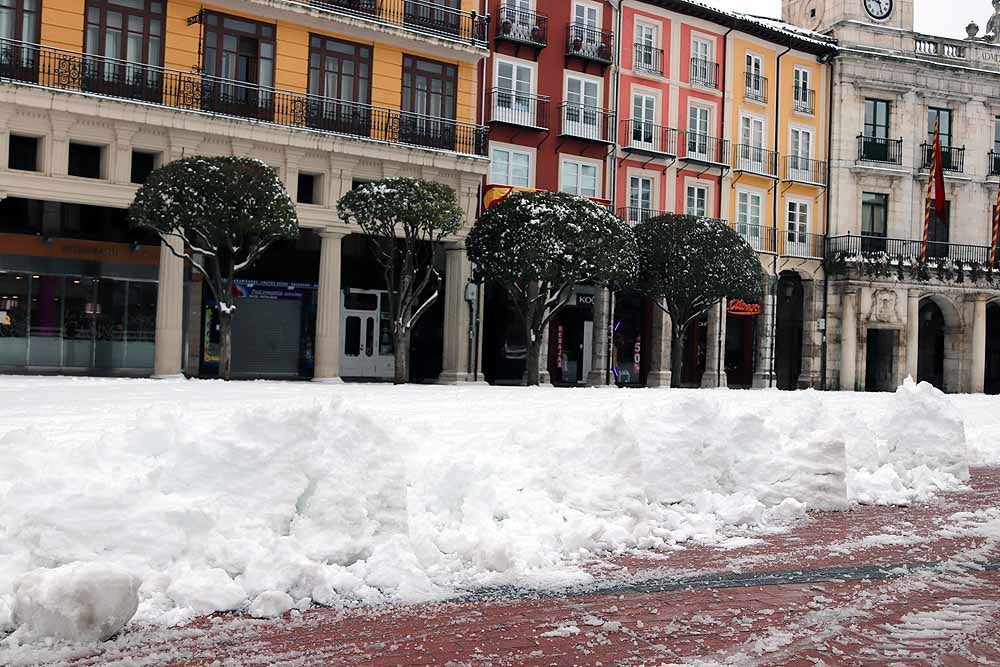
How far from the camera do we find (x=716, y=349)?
37.2 meters

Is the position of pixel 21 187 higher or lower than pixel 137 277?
higher

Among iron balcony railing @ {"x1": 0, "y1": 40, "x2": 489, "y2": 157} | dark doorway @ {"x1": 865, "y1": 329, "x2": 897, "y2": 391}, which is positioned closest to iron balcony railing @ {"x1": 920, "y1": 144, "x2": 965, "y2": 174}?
dark doorway @ {"x1": 865, "y1": 329, "x2": 897, "y2": 391}

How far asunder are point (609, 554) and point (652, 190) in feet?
97.3

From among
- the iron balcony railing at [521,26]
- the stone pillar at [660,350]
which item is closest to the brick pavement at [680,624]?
the iron balcony railing at [521,26]

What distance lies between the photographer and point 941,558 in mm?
7426

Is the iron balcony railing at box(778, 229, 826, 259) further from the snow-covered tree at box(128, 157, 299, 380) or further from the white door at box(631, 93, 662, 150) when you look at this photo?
the snow-covered tree at box(128, 157, 299, 380)

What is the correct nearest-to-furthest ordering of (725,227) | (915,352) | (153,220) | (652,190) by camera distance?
1. (153,220)
2. (725,227)
3. (652,190)
4. (915,352)

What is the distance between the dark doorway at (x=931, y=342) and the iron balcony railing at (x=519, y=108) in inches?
805

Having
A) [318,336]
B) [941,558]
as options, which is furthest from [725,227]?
[941,558]

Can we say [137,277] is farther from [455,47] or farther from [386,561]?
[386,561]

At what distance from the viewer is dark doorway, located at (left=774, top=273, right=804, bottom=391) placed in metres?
40.8

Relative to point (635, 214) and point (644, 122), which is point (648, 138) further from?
point (635, 214)

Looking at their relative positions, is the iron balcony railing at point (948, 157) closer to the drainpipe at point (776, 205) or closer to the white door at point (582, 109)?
the drainpipe at point (776, 205)

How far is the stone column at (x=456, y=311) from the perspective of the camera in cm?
2992
